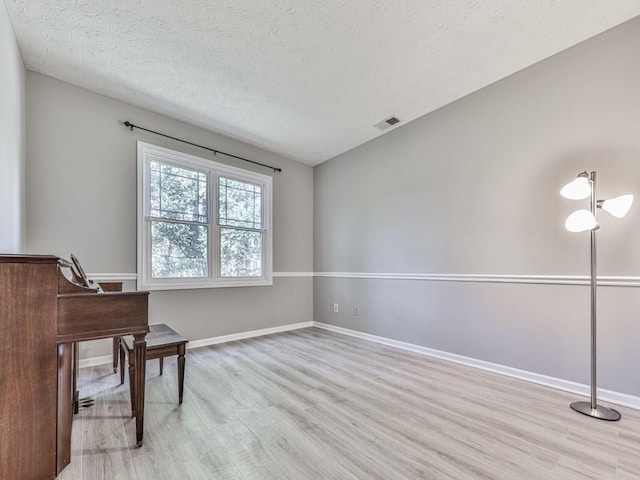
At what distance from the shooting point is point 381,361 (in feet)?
9.70

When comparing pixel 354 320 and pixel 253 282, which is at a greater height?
pixel 253 282

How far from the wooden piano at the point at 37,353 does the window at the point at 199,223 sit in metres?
1.83

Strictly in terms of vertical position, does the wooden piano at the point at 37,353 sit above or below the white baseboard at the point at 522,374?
above

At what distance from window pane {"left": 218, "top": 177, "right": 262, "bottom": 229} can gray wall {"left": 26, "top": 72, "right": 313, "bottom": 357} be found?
12.7 inches

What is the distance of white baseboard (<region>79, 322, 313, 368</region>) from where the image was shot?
2787 mm

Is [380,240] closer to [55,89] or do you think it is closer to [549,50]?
[549,50]

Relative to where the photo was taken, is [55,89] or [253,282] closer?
[55,89]

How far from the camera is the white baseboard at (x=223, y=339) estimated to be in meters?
2.79

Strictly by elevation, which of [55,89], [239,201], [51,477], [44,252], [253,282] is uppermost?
[55,89]

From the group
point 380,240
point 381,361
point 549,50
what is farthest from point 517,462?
point 549,50

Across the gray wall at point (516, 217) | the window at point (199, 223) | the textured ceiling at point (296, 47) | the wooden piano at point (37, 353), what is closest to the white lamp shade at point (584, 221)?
the gray wall at point (516, 217)

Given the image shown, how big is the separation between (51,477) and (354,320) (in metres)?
3.22

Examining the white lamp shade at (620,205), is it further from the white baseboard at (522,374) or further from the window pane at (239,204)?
the window pane at (239,204)

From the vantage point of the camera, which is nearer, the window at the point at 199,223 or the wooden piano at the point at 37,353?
the wooden piano at the point at 37,353
